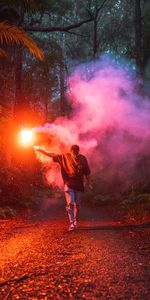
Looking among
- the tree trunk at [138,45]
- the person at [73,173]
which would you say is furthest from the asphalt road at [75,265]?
the tree trunk at [138,45]

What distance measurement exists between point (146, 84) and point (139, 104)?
1.38 metres

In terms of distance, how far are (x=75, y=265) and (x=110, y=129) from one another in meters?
17.7

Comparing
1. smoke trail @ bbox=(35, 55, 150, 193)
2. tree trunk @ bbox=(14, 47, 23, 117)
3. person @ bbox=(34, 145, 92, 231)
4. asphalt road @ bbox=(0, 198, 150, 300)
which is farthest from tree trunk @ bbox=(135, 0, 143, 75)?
asphalt road @ bbox=(0, 198, 150, 300)

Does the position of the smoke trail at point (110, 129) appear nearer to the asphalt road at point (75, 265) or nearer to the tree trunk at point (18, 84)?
the tree trunk at point (18, 84)

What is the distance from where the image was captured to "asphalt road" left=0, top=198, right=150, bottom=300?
11.4 feet

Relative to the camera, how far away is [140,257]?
199 inches

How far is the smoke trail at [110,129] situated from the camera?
18453 mm

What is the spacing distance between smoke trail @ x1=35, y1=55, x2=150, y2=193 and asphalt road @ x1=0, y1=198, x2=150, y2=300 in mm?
10710

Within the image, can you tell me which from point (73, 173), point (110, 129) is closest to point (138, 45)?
point (110, 129)

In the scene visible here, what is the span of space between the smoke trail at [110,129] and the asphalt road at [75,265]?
35.1ft

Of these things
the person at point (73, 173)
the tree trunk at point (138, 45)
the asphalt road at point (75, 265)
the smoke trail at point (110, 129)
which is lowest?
the asphalt road at point (75, 265)

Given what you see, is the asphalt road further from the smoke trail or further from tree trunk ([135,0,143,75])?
tree trunk ([135,0,143,75])

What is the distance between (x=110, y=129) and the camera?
2172 centimetres

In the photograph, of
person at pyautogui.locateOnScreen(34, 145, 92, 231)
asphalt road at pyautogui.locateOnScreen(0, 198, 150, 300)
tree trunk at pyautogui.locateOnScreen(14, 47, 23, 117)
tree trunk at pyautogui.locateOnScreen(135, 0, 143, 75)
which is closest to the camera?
Answer: asphalt road at pyautogui.locateOnScreen(0, 198, 150, 300)
